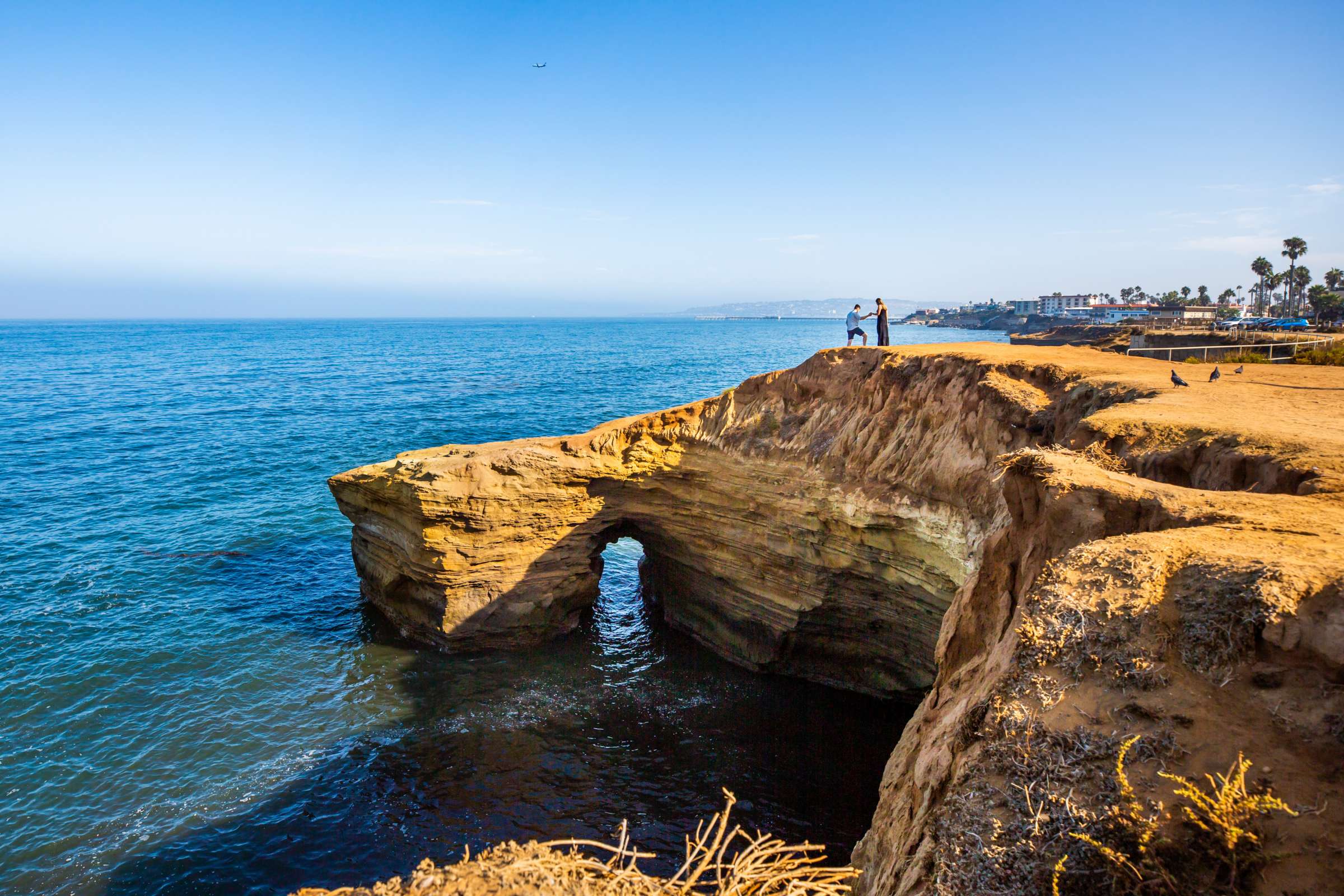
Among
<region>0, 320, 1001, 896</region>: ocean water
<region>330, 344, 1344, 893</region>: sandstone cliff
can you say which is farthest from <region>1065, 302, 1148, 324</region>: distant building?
<region>0, 320, 1001, 896</region>: ocean water

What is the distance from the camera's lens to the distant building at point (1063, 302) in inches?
5768

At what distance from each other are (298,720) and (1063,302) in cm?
16629

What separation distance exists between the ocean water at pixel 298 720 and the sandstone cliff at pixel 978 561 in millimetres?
1889

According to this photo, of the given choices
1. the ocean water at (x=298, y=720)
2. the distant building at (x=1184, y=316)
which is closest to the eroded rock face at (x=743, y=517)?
the ocean water at (x=298, y=720)

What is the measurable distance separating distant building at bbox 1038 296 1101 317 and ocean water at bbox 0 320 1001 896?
151 metres

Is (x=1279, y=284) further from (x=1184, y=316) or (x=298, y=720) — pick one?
(x=298, y=720)

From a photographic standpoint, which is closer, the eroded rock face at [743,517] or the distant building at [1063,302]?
the eroded rock face at [743,517]

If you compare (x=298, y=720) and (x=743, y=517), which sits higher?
(x=743, y=517)

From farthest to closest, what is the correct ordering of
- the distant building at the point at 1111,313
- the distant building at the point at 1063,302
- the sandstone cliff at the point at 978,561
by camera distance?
the distant building at the point at 1063,302 → the distant building at the point at 1111,313 → the sandstone cliff at the point at 978,561

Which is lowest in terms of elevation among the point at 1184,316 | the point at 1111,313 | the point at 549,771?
the point at 549,771

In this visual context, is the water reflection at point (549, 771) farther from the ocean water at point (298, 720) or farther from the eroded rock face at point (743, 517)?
the eroded rock face at point (743, 517)

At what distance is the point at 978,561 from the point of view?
28.9 feet

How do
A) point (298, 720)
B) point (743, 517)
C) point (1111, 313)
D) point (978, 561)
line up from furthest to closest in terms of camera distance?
point (1111, 313)
point (743, 517)
point (298, 720)
point (978, 561)

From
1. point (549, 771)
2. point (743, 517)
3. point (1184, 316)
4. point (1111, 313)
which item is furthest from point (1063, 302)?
point (549, 771)
